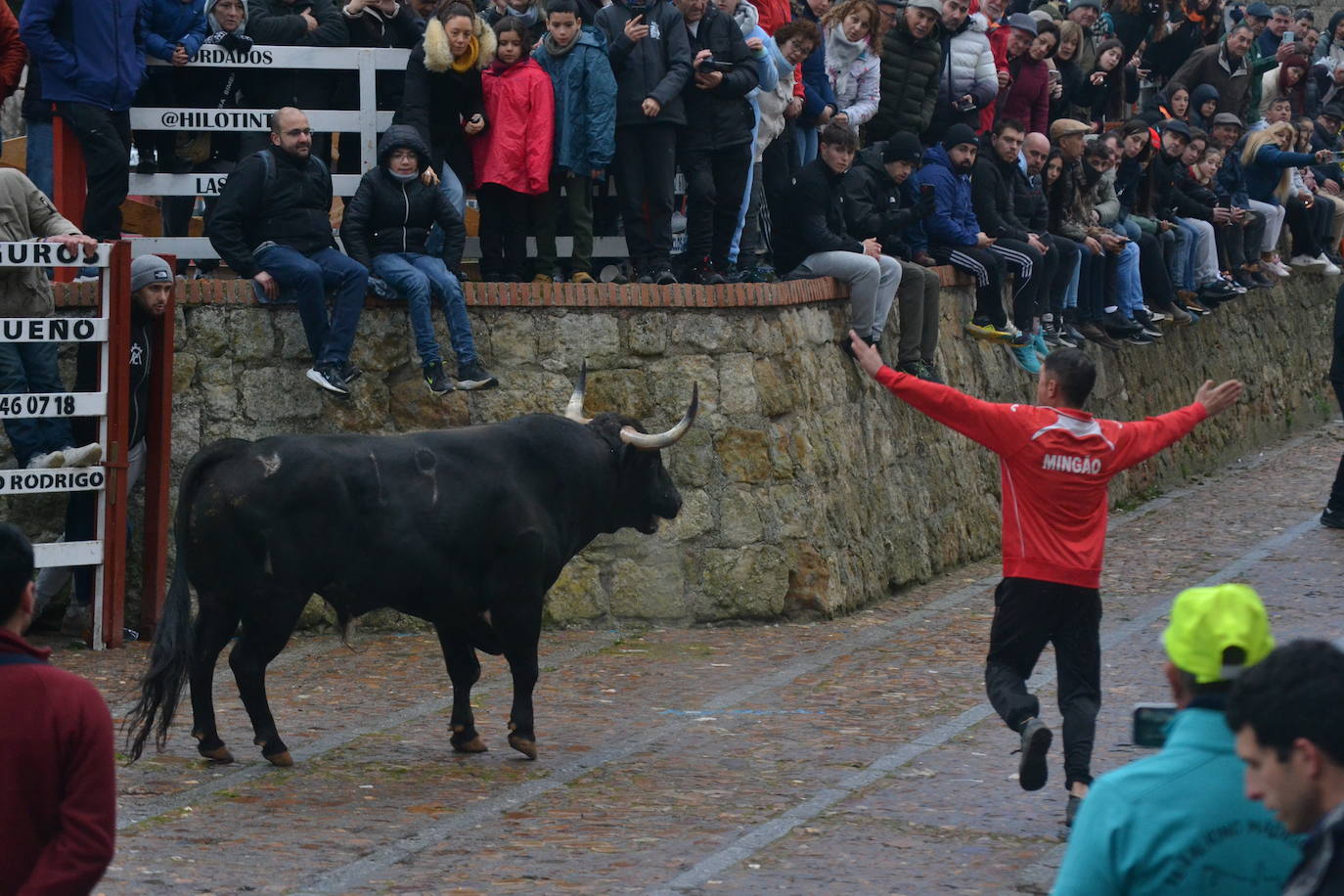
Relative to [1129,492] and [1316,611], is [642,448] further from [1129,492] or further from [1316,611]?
[1129,492]

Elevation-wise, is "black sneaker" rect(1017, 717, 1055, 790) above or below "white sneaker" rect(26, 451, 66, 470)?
below

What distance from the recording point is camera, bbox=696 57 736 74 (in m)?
12.1

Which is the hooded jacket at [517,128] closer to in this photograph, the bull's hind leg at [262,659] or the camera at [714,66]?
the camera at [714,66]

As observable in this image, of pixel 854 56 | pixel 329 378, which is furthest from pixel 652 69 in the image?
pixel 329 378

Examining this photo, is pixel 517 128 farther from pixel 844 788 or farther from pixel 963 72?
pixel 844 788

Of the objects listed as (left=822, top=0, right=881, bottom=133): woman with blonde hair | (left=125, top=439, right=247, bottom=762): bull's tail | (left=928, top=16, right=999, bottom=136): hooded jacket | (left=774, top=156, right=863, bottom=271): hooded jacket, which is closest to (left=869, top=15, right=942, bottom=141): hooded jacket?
(left=822, top=0, right=881, bottom=133): woman with blonde hair

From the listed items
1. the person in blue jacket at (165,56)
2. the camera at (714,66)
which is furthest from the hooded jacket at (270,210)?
the camera at (714,66)

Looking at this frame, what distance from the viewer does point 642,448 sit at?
31.1 ft

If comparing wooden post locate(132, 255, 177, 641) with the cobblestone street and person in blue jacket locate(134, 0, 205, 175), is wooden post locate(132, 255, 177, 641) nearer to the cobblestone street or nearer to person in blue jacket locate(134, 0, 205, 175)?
the cobblestone street

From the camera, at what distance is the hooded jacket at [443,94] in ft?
38.1

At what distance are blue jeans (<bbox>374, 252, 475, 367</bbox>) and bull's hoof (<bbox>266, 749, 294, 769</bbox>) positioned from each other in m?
3.65

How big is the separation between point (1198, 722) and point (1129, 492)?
46.1 feet

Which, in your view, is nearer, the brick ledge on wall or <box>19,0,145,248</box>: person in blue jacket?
<box>19,0,145,248</box>: person in blue jacket

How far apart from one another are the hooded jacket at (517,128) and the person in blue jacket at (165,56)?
5.86 ft
